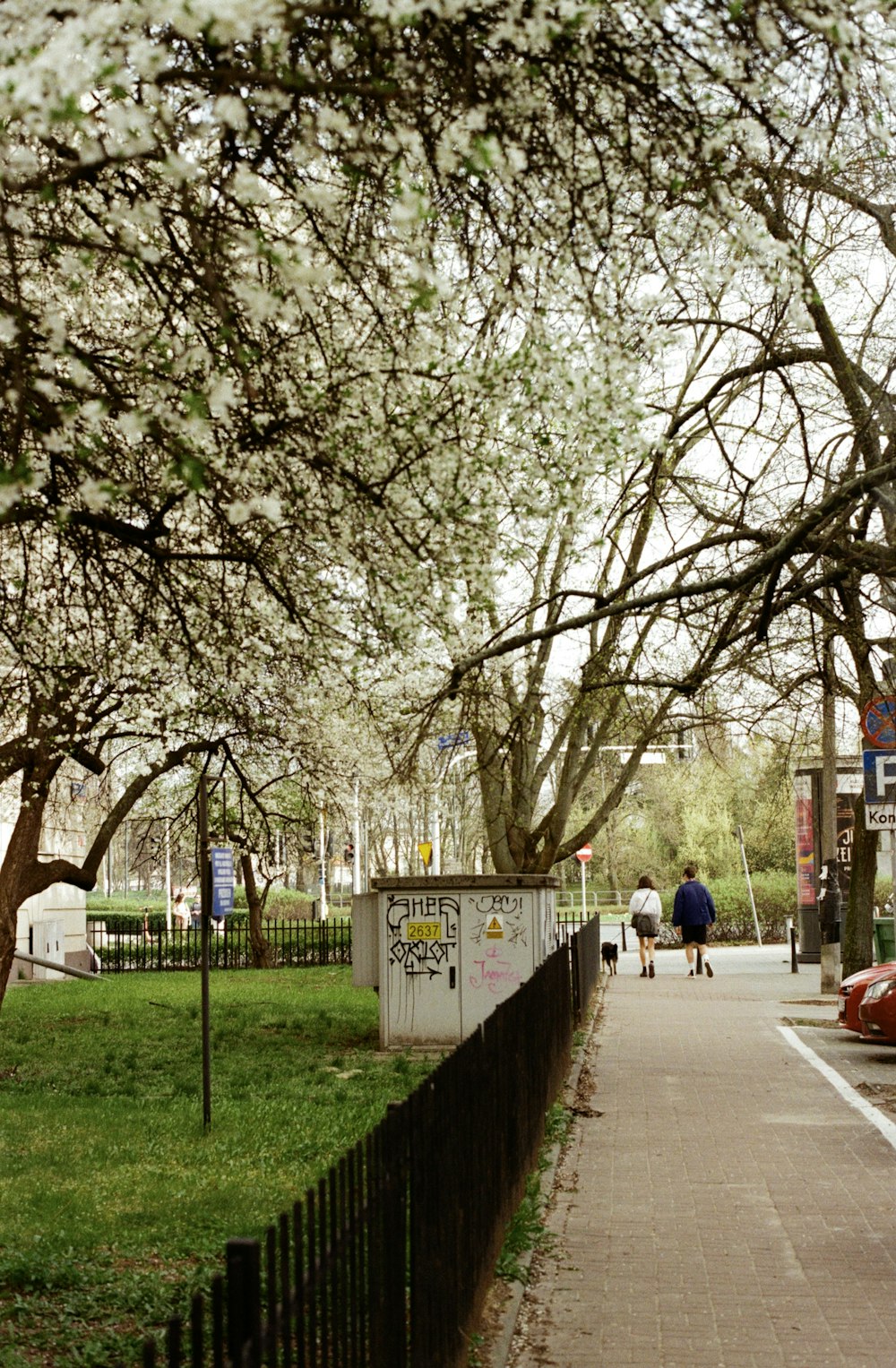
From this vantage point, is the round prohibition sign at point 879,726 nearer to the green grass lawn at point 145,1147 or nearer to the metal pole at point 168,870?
the green grass lawn at point 145,1147

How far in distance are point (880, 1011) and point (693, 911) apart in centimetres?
1248

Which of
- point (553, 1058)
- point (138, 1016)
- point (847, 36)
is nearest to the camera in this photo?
point (847, 36)

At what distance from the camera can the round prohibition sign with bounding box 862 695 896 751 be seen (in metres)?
14.1

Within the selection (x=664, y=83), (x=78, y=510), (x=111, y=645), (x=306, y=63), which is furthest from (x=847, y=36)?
(x=111, y=645)

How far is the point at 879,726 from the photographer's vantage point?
14117 millimetres

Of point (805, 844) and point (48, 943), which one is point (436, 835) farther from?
point (805, 844)

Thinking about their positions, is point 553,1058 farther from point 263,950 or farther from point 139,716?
point 263,950

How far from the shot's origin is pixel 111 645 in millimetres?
10031

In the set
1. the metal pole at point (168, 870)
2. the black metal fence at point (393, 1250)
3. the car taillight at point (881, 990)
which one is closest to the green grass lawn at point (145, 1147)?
the black metal fence at point (393, 1250)

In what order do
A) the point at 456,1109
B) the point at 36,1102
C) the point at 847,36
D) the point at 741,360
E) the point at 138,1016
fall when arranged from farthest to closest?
the point at 138,1016 < the point at 741,360 < the point at 36,1102 < the point at 456,1109 < the point at 847,36

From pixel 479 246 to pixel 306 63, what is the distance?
1622 millimetres

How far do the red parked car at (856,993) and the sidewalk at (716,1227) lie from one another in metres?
0.62

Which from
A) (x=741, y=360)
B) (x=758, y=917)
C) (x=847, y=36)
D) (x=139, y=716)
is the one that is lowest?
(x=758, y=917)

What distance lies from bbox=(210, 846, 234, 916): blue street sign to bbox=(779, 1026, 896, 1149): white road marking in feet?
16.0
